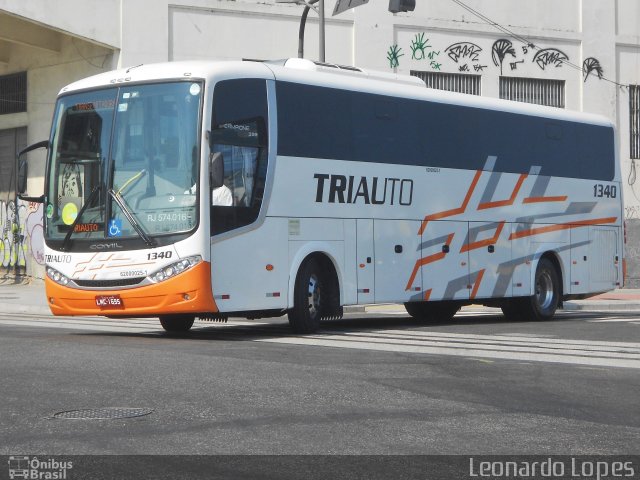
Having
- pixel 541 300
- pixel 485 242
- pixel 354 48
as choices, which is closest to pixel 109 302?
pixel 485 242

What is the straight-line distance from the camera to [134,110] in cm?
1611

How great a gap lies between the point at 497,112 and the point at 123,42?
559 inches

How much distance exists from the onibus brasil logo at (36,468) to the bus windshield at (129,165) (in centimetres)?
867

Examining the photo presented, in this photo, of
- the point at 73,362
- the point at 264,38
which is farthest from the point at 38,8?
the point at 73,362

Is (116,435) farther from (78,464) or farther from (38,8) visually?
(38,8)

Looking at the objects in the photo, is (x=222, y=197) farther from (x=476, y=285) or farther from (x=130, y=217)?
(x=476, y=285)

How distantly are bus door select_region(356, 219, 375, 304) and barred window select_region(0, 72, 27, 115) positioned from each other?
2057 centimetres

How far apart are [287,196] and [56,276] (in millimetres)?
3229

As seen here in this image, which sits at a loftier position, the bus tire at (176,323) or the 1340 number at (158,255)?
the 1340 number at (158,255)

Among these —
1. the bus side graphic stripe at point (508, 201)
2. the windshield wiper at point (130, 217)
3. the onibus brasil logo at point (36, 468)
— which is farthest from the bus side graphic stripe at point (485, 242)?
the onibus brasil logo at point (36, 468)

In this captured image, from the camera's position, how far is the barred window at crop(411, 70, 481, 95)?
36.5 m

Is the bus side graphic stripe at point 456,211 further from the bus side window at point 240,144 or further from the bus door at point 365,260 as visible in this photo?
the bus side window at point 240,144

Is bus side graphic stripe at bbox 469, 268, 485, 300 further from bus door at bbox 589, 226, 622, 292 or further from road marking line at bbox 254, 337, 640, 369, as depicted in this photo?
road marking line at bbox 254, 337, 640, 369

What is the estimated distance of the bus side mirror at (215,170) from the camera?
50.9 feet
